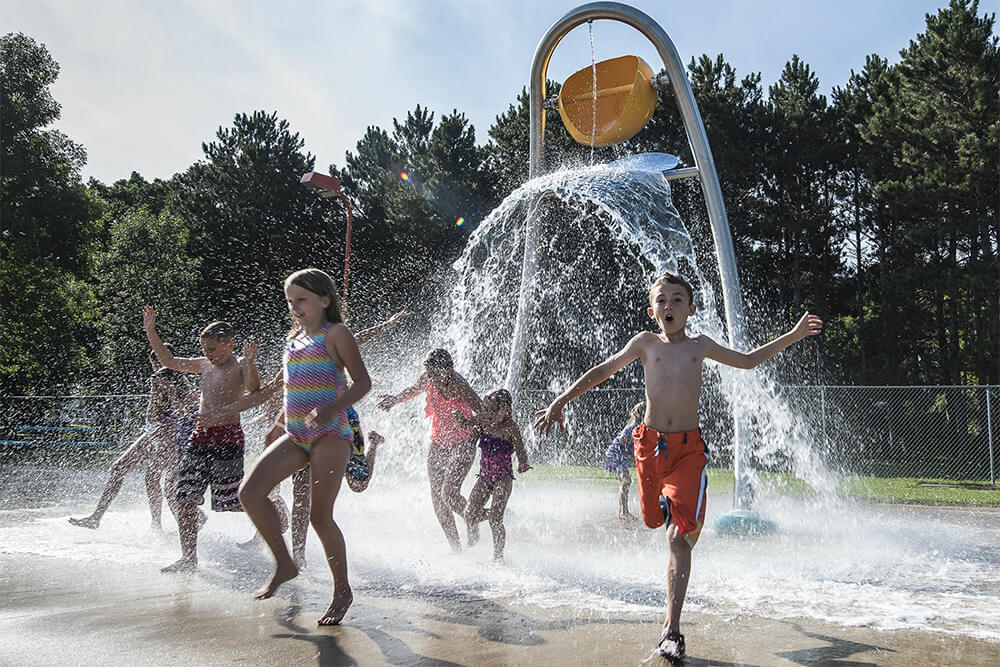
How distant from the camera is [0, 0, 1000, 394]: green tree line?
22.6 m

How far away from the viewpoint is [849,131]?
88.1ft

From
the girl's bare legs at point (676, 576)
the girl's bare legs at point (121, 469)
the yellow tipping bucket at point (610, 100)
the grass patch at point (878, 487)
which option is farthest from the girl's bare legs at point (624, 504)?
the girl's bare legs at point (121, 469)

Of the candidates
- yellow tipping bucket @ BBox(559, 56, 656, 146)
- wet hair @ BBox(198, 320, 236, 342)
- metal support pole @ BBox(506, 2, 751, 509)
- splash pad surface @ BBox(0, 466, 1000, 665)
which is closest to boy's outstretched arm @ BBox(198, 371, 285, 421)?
wet hair @ BBox(198, 320, 236, 342)

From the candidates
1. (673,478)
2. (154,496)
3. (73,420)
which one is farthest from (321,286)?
(73,420)

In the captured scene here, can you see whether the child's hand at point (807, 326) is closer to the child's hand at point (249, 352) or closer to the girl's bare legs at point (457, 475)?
the girl's bare legs at point (457, 475)

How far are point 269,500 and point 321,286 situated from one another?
1.04 metres

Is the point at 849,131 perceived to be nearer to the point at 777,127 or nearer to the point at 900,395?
the point at 777,127

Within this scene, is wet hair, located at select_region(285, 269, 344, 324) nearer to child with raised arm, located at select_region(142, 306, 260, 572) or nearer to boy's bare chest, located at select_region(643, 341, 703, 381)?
child with raised arm, located at select_region(142, 306, 260, 572)

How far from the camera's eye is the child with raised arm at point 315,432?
11.9 feet

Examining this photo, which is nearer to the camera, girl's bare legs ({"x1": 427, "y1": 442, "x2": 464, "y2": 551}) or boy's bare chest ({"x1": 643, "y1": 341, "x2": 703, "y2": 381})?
boy's bare chest ({"x1": 643, "y1": 341, "x2": 703, "y2": 381})

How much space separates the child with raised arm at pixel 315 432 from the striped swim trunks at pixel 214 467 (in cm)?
144

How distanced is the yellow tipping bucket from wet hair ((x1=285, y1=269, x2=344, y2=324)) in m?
5.49

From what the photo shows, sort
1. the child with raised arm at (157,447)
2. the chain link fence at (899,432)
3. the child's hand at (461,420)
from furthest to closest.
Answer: the chain link fence at (899,432) → the child with raised arm at (157,447) → the child's hand at (461,420)

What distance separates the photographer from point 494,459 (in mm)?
5691
